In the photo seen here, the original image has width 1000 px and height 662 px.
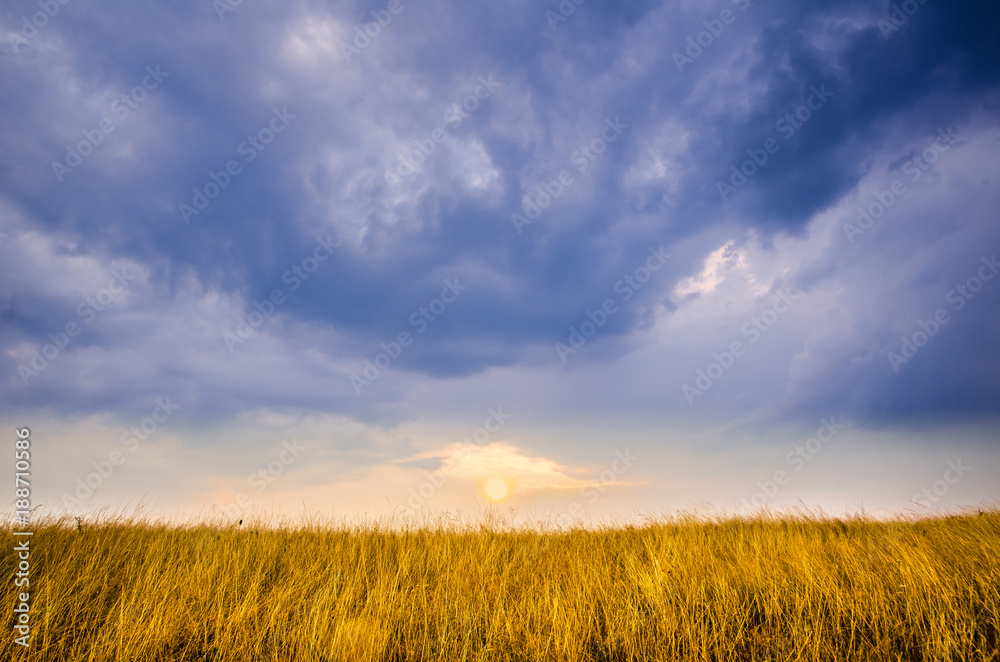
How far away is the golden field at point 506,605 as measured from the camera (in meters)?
5.98

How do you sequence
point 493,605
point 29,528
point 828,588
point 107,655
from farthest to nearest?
point 29,528 → point 493,605 → point 828,588 → point 107,655

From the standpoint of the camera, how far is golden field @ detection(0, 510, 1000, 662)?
5.98 metres

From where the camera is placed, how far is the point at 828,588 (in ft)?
22.6

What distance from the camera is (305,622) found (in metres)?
6.43

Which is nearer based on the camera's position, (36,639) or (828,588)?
(36,639)

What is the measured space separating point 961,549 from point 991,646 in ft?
15.6

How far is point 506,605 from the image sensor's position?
24.9 feet

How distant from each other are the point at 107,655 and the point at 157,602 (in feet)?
4.36

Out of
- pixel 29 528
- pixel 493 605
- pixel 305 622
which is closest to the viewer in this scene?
pixel 305 622

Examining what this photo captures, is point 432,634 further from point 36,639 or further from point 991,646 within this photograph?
point 991,646

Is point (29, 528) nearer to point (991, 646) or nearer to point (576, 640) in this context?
point (576, 640)

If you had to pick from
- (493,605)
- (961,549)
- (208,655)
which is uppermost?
(961,549)

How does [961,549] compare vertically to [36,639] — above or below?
above

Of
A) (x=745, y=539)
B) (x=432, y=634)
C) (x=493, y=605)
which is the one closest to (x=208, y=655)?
(x=432, y=634)
